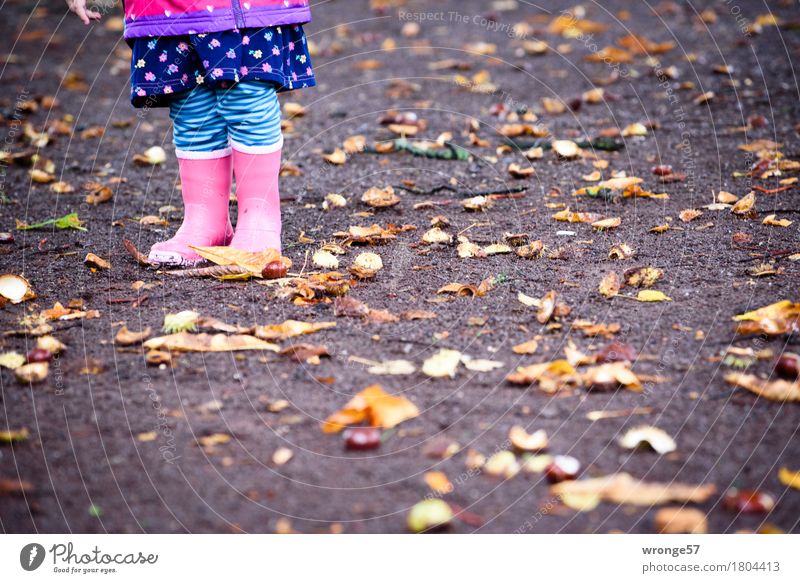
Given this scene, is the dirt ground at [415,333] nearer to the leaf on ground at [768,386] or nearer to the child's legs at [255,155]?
the leaf on ground at [768,386]

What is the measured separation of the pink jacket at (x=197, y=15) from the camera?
6.90 ft

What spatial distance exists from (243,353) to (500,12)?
16.4 feet

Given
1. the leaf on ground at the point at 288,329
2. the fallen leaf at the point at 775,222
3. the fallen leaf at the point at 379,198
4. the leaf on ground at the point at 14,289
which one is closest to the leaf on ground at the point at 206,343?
the leaf on ground at the point at 288,329

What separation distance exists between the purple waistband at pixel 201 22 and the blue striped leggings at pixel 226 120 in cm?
15

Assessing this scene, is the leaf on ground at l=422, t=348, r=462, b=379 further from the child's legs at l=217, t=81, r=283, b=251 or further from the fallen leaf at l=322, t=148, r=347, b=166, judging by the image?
the fallen leaf at l=322, t=148, r=347, b=166

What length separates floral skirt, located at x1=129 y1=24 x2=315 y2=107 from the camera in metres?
2.11

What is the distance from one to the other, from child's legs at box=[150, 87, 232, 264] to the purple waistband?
170 mm

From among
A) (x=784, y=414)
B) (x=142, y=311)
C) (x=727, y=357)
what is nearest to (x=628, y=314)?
(x=727, y=357)

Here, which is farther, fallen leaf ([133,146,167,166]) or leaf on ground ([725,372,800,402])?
fallen leaf ([133,146,167,166])

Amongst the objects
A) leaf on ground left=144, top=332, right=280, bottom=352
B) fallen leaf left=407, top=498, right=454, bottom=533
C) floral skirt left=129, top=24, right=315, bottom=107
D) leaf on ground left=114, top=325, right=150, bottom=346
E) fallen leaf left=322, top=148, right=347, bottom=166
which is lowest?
fallen leaf left=407, top=498, right=454, bottom=533

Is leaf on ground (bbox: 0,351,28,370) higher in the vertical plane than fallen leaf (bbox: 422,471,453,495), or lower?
A: higher

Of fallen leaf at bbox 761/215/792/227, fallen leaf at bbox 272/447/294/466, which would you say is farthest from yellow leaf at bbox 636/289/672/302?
fallen leaf at bbox 272/447/294/466

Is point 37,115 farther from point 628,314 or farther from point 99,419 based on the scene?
point 628,314

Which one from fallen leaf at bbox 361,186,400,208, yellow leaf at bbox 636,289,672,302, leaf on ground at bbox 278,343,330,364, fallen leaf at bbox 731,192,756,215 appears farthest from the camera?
fallen leaf at bbox 361,186,400,208
